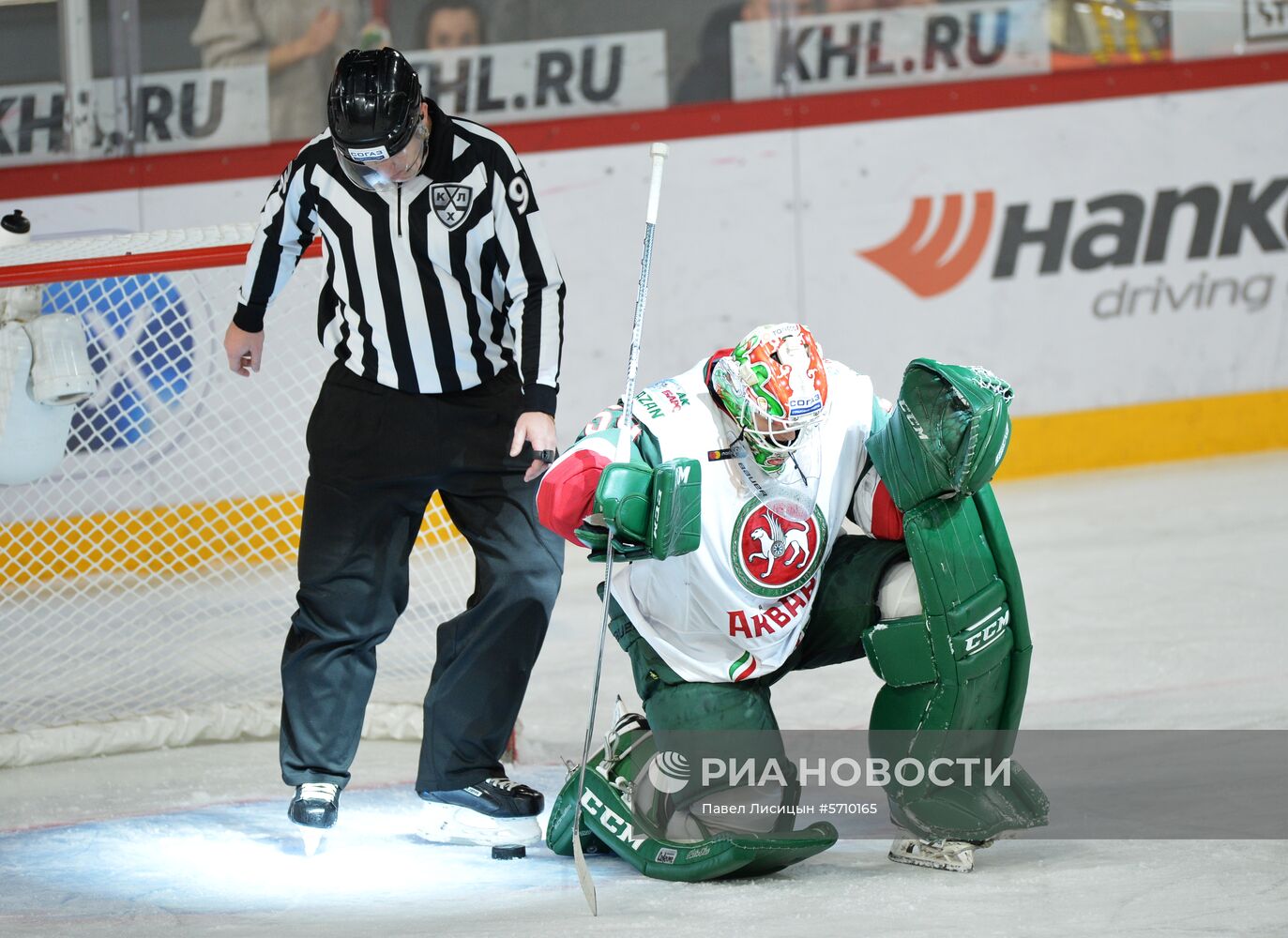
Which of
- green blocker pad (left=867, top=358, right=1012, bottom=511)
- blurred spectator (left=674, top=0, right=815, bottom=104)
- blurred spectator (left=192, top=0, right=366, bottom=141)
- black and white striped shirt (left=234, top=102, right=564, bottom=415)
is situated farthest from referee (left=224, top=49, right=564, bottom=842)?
blurred spectator (left=674, top=0, right=815, bottom=104)

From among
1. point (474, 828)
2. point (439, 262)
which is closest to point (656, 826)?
point (474, 828)

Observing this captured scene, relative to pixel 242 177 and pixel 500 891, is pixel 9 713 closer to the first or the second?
pixel 500 891

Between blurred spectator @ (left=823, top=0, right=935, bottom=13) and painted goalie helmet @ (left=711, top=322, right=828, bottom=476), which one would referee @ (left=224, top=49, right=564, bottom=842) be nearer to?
painted goalie helmet @ (left=711, top=322, right=828, bottom=476)

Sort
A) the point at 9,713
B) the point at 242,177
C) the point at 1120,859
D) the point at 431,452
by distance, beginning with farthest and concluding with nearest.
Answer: the point at 242,177 < the point at 9,713 < the point at 431,452 < the point at 1120,859

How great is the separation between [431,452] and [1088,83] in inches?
159

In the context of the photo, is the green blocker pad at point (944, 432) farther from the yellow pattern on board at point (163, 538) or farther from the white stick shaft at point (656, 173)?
the yellow pattern on board at point (163, 538)

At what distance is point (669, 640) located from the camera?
2762 mm

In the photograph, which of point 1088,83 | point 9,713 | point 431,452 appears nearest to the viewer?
point 431,452

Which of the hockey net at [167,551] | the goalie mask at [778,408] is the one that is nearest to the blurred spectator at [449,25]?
the hockey net at [167,551]

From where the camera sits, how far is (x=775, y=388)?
99.8 inches

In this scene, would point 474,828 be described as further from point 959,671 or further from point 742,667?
point 959,671

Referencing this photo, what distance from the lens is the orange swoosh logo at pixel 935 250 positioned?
6160 mm

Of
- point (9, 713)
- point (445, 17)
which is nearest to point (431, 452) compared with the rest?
point (9, 713)

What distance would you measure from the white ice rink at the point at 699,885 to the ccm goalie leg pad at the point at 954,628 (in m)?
0.11
